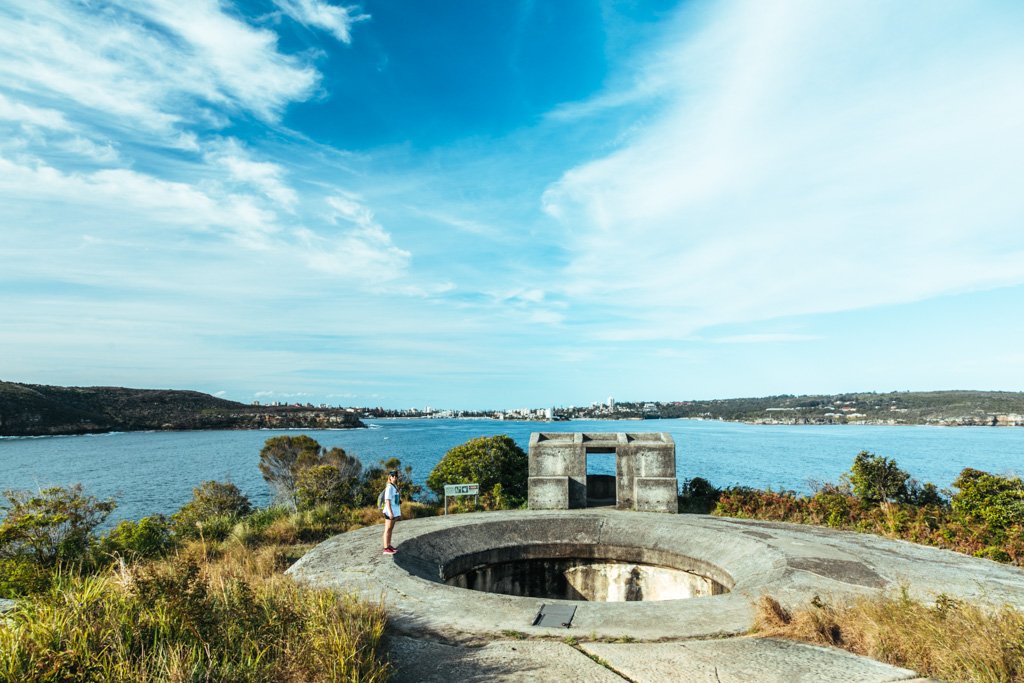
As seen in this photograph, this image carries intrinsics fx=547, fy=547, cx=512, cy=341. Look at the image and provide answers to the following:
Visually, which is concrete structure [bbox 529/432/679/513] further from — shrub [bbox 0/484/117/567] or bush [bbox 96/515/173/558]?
shrub [bbox 0/484/117/567]

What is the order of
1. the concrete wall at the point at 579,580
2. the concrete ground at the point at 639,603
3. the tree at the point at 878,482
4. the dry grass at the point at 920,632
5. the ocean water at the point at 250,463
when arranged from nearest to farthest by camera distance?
the dry grass at the point at 920,632, the concrete ground at the point at 639,603, the concrete wall at the point at 579,580, the tree at the point at 878,482, the ocean water at the point at 250,463

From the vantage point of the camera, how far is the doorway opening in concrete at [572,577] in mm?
11297

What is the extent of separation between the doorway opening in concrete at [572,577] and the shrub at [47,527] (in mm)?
7413

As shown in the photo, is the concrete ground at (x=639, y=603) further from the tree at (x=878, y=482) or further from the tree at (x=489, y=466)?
the tree at (x=489, y=466)

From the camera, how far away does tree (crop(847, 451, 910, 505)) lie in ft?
48.3

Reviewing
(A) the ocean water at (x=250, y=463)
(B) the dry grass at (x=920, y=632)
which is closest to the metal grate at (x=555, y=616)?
(B) the dry grass at (x=920, y=632)

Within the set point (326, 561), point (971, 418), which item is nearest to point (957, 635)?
point (326, 561)

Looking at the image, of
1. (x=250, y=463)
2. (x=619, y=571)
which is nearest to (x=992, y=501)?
(x=619, y=571)

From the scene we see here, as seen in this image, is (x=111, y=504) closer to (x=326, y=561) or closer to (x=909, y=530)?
(x=326, y=561)

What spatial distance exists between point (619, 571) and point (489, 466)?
8.09 meters

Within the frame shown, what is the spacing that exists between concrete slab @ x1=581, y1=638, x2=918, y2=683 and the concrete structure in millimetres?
8264

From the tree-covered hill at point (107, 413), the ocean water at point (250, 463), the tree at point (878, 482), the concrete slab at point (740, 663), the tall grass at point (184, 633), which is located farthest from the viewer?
the tree-covered hill at point (107, 413)

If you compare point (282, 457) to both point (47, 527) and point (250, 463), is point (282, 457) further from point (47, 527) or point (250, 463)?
point (250, 463)

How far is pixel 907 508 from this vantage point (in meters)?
A: 13.3
